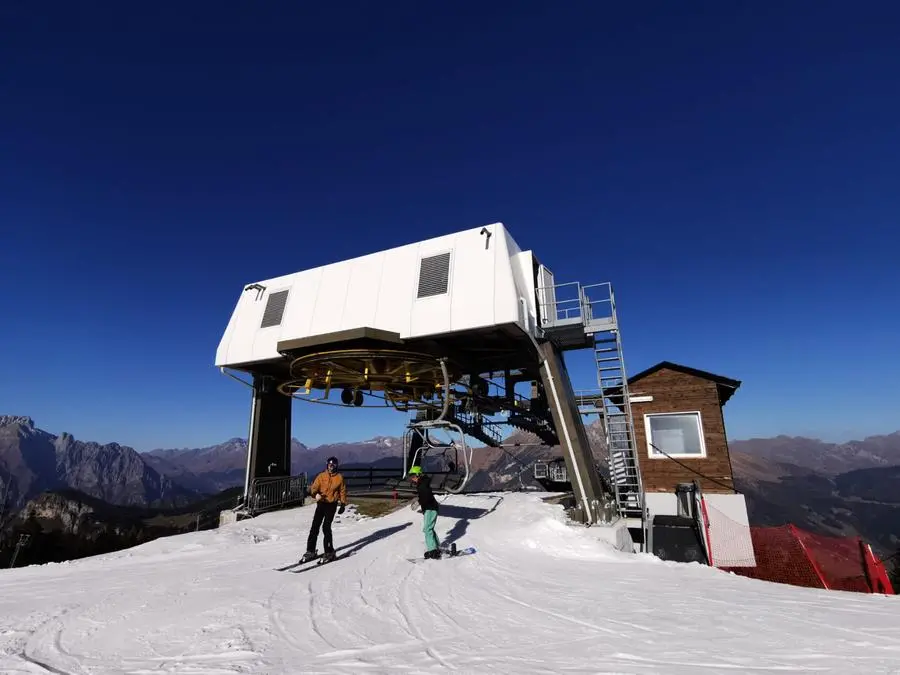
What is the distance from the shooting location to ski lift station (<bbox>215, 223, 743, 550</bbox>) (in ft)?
47.0

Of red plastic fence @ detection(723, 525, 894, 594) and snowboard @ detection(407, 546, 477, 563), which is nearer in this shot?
snowboard @ detection(407, 546, 477, 563)

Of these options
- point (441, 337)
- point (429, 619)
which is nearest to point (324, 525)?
point (429, 619)

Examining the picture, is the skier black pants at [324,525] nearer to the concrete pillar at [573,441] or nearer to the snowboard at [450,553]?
the snowboard at [450,553]

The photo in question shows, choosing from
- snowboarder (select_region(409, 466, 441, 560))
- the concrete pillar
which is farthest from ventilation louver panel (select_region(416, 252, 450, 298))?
snowboarder (select_region(409, 466, 441, 560))

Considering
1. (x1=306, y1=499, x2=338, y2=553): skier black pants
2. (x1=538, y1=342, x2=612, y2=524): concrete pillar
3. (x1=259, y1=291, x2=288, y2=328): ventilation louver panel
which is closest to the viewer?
(x1=306, y1=499, x2=338, y2=553): skier black pants

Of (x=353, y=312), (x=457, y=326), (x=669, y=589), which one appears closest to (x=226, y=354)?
(x=353, y=312)

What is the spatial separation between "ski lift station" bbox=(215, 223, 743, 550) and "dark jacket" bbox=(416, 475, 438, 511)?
4451mm

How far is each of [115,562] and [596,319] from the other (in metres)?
15.7

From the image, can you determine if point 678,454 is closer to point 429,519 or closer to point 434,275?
point 434,275

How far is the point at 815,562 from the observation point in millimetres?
12320

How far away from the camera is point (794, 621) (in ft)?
16.6

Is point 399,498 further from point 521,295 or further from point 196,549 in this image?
point 521,295

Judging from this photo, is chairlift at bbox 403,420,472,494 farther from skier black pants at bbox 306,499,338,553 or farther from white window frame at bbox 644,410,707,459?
white window frame at bbox 644,410,707,459

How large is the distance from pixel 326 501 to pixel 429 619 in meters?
4.24
